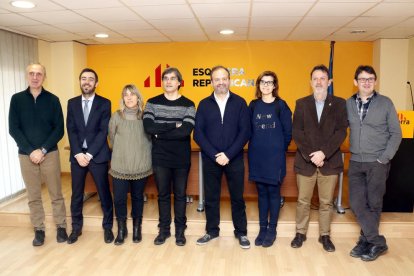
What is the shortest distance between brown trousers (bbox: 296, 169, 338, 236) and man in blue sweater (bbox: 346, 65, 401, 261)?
20 cm

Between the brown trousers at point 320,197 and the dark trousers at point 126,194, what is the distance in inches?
57.6

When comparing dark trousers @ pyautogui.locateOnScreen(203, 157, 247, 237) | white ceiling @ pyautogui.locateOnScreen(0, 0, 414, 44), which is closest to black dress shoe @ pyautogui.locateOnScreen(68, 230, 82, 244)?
dark trousers @ pyautogui.locateOnScreen(203, 157, 247, 237)

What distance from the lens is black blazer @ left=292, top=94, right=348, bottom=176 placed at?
329cm

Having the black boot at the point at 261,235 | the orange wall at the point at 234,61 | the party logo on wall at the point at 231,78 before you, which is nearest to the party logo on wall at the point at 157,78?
the orange wall at the point at 234,61

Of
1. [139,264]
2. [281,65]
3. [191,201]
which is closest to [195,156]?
[191,201]

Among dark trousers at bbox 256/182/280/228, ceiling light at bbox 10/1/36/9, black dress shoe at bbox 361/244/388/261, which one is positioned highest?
ceiling light at bbox 10/1/36/9

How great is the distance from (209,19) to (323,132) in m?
1.97

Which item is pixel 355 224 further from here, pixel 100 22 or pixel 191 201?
pixel 100 22

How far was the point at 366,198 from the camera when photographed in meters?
3.38

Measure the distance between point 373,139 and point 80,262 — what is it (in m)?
2.74

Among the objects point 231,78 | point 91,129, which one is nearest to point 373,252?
point 91,129

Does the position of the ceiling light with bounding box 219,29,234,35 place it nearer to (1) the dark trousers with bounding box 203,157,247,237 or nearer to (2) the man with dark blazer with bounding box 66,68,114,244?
(2) the man with dark blazer with bounding box 66,68,114,244

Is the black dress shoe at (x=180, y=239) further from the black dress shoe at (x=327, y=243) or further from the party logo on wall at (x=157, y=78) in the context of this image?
the party logo on wall at (x=157, y=78)

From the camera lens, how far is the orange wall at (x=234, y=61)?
608 cm
